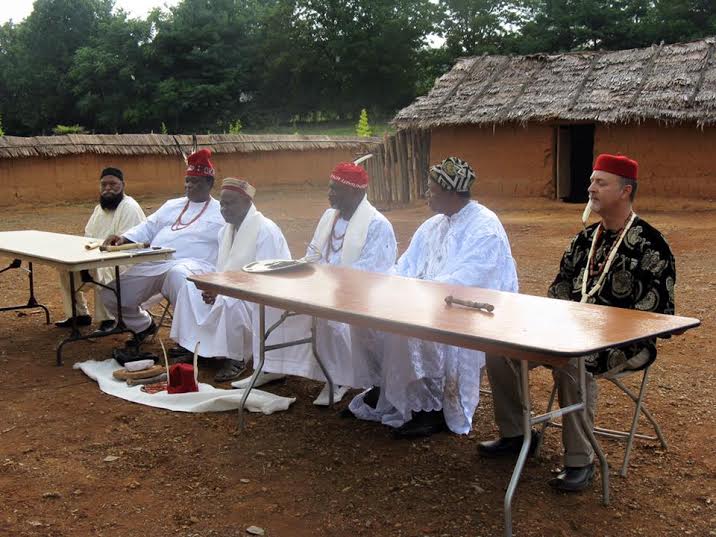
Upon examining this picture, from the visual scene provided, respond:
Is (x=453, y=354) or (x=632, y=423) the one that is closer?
(x=632, y=423)

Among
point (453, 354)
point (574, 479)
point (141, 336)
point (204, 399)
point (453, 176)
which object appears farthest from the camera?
point (141, 336)

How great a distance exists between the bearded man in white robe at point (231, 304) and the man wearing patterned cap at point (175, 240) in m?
0.43

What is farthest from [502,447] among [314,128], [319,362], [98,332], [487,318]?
[314,128]

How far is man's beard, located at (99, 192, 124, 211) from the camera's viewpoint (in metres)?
7.39

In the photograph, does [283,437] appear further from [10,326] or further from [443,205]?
[10,326]

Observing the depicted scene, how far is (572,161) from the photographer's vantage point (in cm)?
1820

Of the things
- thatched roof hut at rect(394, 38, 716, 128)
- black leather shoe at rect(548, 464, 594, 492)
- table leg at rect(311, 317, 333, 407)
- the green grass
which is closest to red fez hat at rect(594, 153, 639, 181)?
black leather shoe at rect(548, 464, 594, 492)

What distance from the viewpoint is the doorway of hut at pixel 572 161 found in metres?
17.2

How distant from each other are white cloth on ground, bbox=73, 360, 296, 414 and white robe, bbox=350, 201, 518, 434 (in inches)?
31.6

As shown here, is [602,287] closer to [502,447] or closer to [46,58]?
[502,447]

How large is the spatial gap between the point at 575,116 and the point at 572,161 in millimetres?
2500

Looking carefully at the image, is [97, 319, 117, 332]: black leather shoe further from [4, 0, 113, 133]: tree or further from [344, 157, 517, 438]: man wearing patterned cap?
[4, 0, 113, 133]: tree

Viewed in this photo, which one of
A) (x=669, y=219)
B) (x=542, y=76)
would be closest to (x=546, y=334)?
(x=669, y=219)

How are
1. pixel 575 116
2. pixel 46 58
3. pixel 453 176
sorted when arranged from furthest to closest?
pixel 46 58 < pixel 575 116 < pixel 453 176
